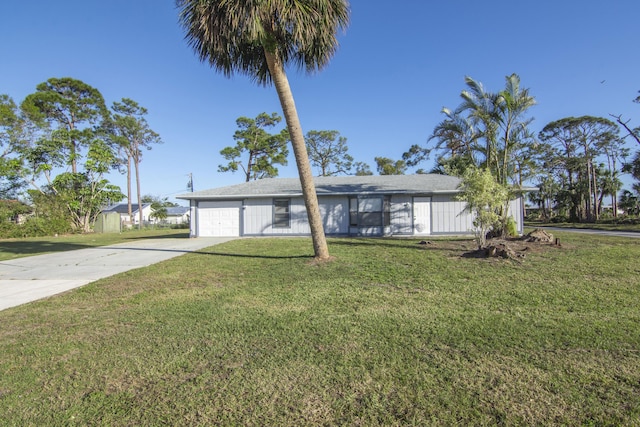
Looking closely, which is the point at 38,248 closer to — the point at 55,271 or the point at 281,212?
the point at 55,271

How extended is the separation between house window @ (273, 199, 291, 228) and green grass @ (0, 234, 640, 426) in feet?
35.8

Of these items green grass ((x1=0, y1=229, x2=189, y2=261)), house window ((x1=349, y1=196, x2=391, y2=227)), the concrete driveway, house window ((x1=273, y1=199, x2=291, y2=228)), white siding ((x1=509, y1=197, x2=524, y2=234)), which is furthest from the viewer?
house window ((x1=273, y1=199, x2=291, y2=228))

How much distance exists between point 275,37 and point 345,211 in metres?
10.4

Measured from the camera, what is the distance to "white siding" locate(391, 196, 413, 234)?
17.0 m

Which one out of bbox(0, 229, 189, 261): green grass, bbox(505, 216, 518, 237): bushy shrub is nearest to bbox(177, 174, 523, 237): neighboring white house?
bbox(505, 216, 518, 237): bushy shrub

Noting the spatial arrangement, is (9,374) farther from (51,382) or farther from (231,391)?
(231,391)

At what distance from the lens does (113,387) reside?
2848mm

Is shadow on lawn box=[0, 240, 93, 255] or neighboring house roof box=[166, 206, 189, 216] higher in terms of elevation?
neighboring house roof box=[166, 206, 189, 216]

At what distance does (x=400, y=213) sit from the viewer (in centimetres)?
1706

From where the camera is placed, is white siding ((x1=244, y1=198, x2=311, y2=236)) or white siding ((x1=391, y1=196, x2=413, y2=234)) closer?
white siding ((x1=391, y1=196, x2=413, y2=234))

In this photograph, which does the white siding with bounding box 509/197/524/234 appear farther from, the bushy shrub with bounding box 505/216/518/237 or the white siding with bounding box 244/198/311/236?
the white siding with bounding box 244/198/311/236

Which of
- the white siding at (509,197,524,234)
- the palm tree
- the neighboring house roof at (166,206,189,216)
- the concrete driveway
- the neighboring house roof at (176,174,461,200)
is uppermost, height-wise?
the palm tree

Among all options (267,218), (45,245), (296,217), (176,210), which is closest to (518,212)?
(296,217)

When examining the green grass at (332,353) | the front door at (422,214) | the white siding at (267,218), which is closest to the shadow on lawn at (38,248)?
the white siding at (267,218)
